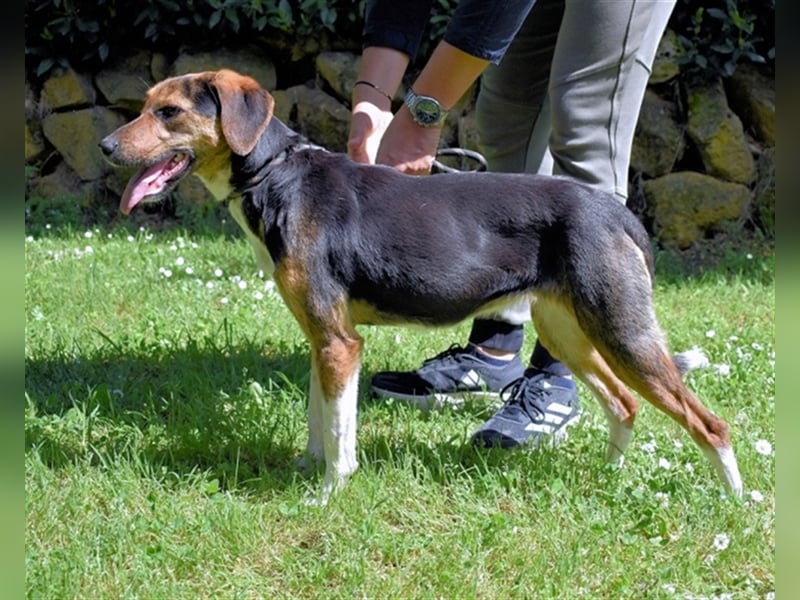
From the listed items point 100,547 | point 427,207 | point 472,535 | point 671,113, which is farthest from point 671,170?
point 100,547

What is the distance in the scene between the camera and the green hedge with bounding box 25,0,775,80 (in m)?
7.52

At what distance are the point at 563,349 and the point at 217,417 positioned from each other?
1.48 m

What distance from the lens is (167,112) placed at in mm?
3600

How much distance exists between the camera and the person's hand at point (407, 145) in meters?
3.94

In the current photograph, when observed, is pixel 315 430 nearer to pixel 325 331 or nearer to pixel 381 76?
pixel 325 331

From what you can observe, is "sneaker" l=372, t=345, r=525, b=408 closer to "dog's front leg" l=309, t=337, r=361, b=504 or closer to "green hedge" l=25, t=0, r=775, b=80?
"dog's front leg" l=309, t=337, r=361, b=504

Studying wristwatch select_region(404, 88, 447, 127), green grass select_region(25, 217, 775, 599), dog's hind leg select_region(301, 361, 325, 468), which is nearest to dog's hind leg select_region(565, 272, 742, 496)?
green grass select_region(25, 217, 775, 599)

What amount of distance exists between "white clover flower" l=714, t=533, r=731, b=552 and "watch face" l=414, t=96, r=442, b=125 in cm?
191

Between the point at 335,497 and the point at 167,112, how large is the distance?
1.56m

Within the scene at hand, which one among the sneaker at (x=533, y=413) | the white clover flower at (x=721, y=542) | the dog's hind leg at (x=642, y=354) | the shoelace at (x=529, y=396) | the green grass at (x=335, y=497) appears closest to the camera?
the green grass at (x=335, y=497)

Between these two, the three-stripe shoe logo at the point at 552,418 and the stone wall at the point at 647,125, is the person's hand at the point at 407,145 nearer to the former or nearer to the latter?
the three-stripe shoe logo at the point at 552,418

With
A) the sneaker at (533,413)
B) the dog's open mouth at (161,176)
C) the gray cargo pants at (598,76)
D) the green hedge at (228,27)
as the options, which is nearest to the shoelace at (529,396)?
the sneaker at (533,413)

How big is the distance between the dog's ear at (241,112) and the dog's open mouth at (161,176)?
0.22 meters
